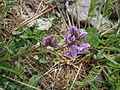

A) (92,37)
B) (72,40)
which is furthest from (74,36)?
(92,37)

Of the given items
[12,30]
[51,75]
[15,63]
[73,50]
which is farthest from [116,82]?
[12,30]

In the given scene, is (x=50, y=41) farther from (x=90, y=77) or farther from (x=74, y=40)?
(x=90, y=77)

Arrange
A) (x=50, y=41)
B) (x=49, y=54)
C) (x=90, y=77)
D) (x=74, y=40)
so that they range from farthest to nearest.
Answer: (x=49, y=54)
(x=90, y=77)
(x=50, y=41)
(x=74, y=40)

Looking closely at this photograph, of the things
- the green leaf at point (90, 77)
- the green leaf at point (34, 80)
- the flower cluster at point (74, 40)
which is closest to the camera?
the flower cluster at point (74, 40)

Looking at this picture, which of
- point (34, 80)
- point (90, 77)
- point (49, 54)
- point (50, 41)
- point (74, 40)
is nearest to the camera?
point (74, 40)

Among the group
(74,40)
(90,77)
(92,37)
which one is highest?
(74,40)

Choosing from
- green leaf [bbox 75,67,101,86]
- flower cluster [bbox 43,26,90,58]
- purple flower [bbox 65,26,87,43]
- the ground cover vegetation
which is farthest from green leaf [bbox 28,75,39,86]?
purple flower [bbox 65,26,87,43]

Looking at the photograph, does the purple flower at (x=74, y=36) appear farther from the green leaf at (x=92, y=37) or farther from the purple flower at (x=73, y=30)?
the green leaf at (x=92, y=37)

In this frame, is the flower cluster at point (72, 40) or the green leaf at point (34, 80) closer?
the flower cluster at point (72, 40)

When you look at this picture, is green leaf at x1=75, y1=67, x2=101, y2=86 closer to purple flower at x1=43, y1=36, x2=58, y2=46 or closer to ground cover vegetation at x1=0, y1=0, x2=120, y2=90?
ground cover vegetation at x1=0, y1=0, x2=120, y2=90

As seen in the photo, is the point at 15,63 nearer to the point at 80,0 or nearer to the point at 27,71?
the point at 27,71

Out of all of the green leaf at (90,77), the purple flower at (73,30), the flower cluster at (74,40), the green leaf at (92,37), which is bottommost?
the green leaf at (90,77)

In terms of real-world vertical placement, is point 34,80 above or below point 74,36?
below

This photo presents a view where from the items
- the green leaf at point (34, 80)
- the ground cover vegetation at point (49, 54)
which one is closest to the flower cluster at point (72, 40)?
the ground cover vegetation at point (49, 54)
